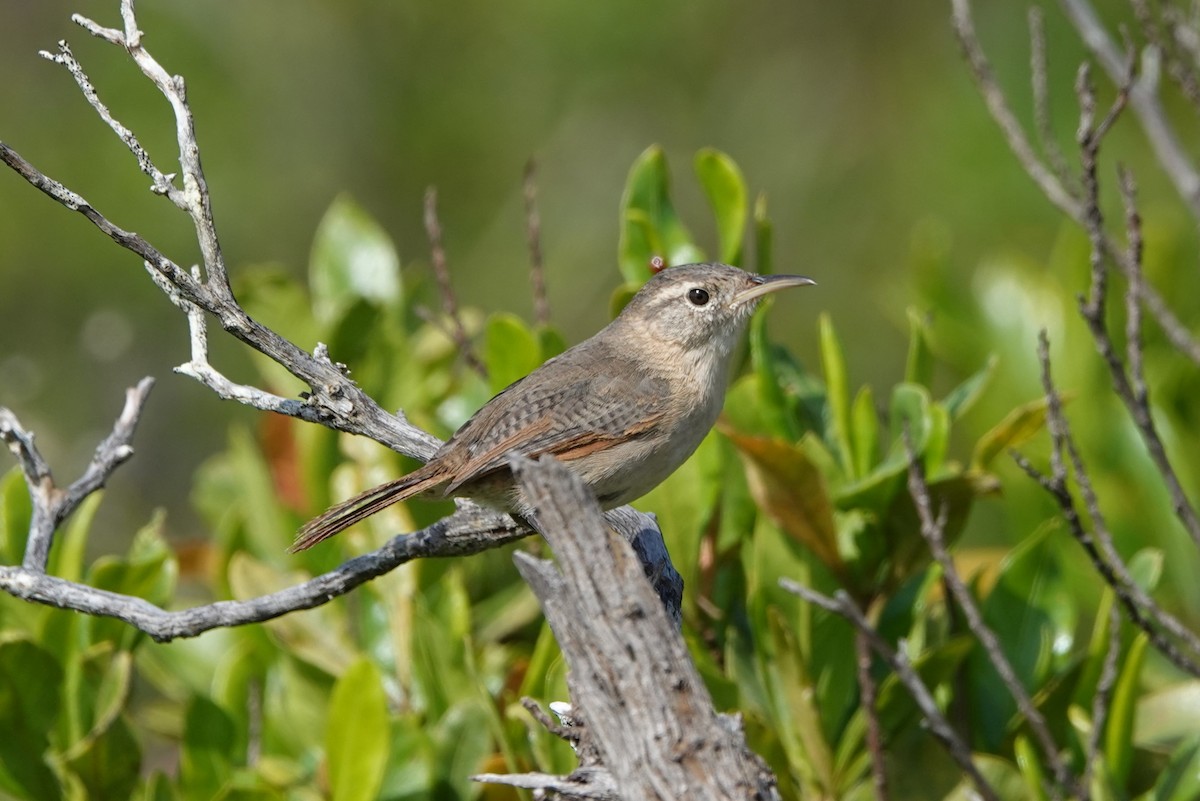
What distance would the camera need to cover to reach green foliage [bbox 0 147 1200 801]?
3.18 m

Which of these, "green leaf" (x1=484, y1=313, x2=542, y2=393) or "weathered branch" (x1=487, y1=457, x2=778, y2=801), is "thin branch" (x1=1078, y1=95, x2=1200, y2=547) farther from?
"green leaf" (x1=484, y1=313, x2=542, y2=393)

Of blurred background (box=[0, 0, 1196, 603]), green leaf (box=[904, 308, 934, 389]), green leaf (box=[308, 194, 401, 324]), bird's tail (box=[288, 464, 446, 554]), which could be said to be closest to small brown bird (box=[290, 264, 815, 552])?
bird's tail (box=[288, 464, 446, 554])

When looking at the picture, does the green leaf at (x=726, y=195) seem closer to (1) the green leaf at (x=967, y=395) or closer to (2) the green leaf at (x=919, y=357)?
(2) the green leaf at (x=919, y=357)

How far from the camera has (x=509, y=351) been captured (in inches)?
148

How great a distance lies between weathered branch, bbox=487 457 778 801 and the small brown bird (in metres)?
0.88

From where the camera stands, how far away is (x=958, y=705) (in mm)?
3398

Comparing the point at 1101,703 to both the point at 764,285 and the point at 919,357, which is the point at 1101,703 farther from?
the point at 764,285

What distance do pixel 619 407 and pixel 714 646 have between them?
66 centimetres

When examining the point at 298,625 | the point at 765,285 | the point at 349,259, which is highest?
the point at 349,259

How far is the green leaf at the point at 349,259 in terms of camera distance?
14.6 feet

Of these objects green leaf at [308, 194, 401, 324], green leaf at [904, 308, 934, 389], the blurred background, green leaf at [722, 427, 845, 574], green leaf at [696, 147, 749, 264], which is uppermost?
the blurred background

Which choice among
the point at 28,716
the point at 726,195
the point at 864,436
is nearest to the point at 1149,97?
the point at 726,195

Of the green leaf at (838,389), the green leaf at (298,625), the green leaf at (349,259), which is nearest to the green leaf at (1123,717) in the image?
the green leaf at (838,389)

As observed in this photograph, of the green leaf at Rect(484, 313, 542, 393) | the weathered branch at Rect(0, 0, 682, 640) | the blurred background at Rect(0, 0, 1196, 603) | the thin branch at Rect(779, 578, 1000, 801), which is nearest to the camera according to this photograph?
the thin branch at Rect(779, 578, 1000, 801)
